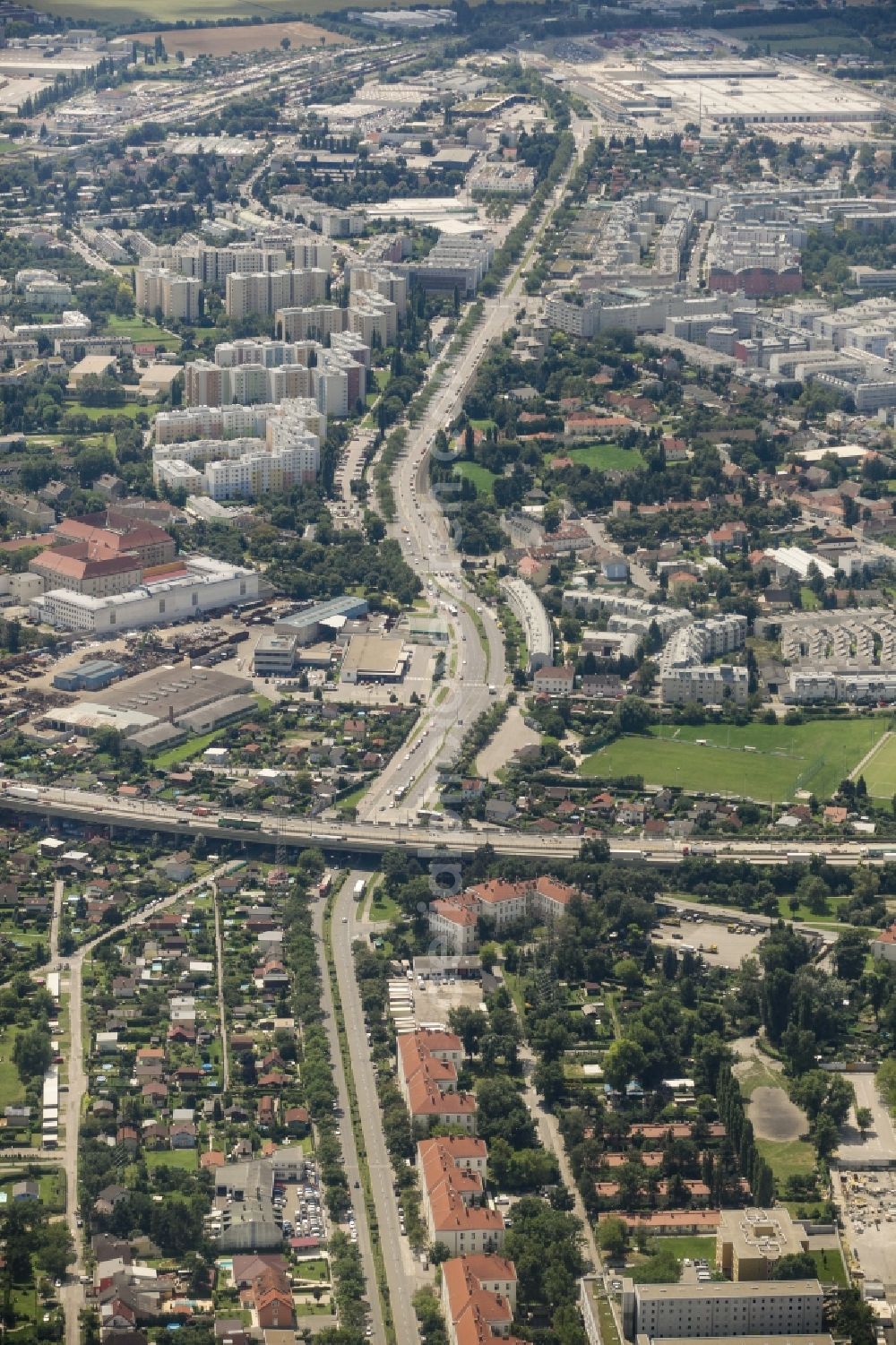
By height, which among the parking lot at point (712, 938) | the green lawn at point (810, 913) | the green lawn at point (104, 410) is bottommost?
the green lawn at point (104, 410)

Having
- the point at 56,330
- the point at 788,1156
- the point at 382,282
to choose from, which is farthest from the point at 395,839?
the point at 382,282

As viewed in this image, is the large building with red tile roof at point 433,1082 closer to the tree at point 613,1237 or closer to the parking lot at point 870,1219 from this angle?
the tree at point 613,1237

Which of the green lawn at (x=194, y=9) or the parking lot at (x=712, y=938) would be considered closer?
the parking lot at (x=712, y=938)

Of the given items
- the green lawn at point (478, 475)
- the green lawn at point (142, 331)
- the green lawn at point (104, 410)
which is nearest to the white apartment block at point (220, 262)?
the green lawn at point (142, 331)

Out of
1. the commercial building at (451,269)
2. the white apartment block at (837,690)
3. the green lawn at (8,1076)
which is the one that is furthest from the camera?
the commercial building at (451,269)

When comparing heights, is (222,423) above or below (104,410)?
above

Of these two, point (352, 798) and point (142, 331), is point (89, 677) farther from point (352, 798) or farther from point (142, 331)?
point (142, 331)
